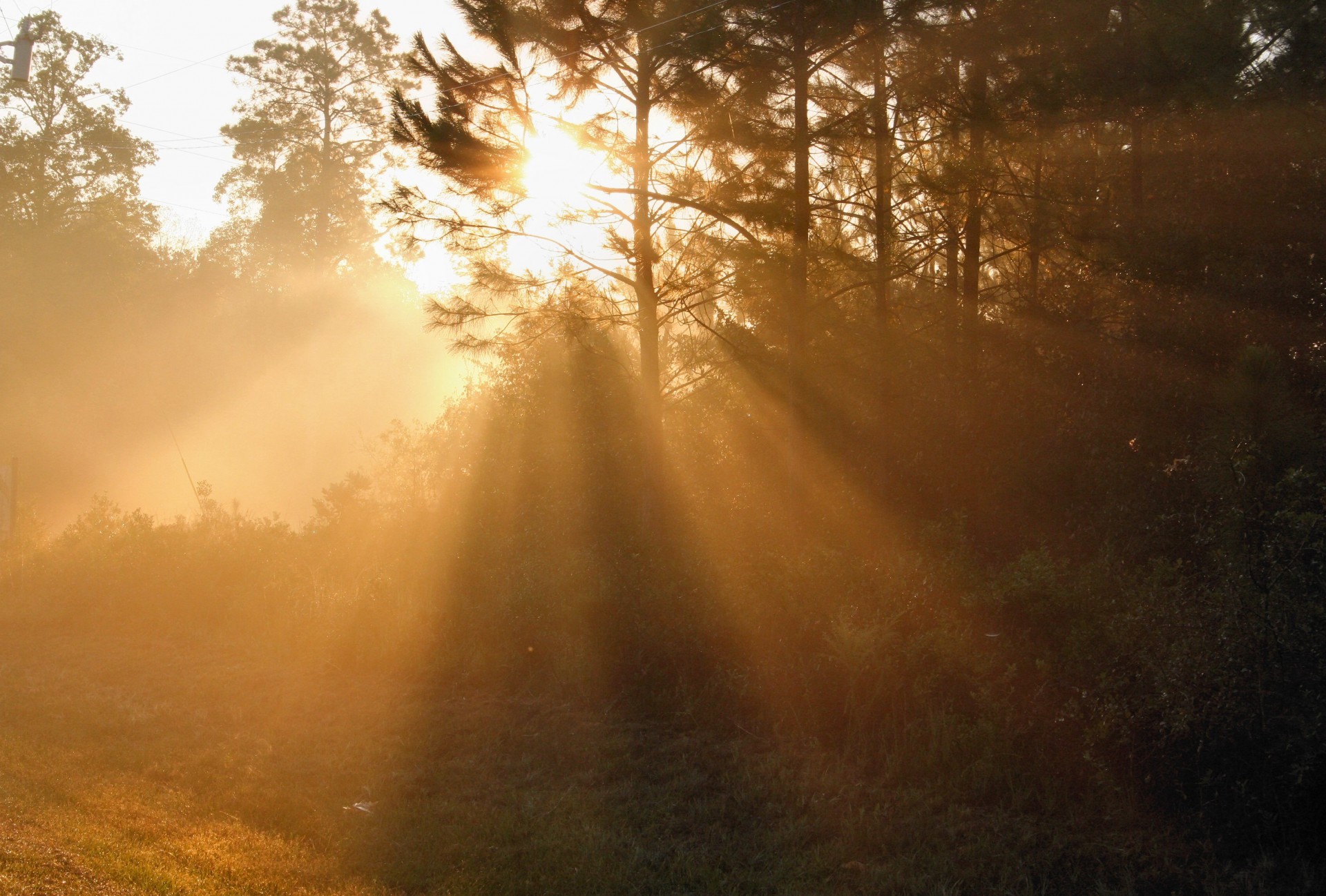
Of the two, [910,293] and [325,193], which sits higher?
[325,193]

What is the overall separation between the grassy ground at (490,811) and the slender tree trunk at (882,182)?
737 cm

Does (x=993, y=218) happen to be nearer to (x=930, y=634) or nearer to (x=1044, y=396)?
(x=1044, y=396)

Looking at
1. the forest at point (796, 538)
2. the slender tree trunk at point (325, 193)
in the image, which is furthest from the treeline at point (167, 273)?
the forest at point (796, 538)

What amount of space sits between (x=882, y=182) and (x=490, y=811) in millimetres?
9827

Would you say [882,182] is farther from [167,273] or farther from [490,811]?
[167,273]

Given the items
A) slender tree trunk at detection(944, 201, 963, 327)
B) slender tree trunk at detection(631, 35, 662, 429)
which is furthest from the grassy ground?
slender tree trunk at detection(944, 201, 963, 327)

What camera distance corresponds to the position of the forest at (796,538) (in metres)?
6.27

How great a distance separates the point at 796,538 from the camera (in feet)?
42.9

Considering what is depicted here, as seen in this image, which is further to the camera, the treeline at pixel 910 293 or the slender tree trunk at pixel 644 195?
the slender tree trunk at pixel 644 195

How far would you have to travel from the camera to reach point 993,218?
1344 centimetres

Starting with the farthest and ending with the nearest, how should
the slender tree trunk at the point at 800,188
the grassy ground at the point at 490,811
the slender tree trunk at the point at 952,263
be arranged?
the slender tree trunk at the point at 952,263
the slender tree trunk at the point at 800,188
the grassy ground at the point at 490,811

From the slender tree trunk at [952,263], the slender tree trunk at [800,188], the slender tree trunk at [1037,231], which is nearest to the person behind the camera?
the slender tree trunk at [1037,231]

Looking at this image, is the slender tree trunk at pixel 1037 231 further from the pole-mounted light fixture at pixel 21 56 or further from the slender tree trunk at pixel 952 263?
the pole-mounted light fixture at pixel 21 56

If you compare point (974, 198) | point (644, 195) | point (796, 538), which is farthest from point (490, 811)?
point (974, 198)
